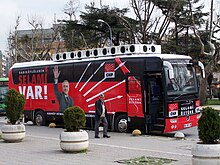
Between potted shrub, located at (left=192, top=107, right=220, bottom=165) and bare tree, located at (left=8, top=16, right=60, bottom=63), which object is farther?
bare tree, located at (left=8, top=16, right=60, bottom=63)

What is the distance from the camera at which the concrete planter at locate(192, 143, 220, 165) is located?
9039 millimetres

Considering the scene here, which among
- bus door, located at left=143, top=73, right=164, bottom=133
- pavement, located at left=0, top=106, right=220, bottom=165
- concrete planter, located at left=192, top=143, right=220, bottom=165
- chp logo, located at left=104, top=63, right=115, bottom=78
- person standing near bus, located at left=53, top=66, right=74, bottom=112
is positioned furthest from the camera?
person standing near bus, located at left=53, top=66, right=74, bottom=112

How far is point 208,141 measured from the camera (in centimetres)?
939

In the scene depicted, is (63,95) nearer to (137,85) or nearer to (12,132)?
(137,85)

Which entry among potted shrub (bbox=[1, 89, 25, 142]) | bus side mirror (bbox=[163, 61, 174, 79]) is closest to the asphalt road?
potted shrub (bbox=[1, 89, 25, 142])

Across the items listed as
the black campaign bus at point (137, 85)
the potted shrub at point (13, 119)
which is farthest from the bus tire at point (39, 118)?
the potted shrub at point (13, 119)

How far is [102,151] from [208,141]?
4342mm

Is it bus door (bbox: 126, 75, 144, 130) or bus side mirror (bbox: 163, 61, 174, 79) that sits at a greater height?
bus side mirror (bbox: 163, 61, 174, 79)

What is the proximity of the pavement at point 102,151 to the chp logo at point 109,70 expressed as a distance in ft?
10.5

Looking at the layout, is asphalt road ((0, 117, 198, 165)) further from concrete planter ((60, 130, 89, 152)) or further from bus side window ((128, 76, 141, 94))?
bus side window ((128, 76, 141, 94))

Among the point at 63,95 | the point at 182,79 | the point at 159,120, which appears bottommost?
the point at 159,120

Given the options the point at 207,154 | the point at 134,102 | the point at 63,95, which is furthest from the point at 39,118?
the point at 207,154

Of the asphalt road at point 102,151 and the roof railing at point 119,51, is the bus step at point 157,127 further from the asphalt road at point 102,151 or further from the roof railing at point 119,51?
the roof railing at point 119,51

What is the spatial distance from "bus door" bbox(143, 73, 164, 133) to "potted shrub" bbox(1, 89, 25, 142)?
4989 millimetres
